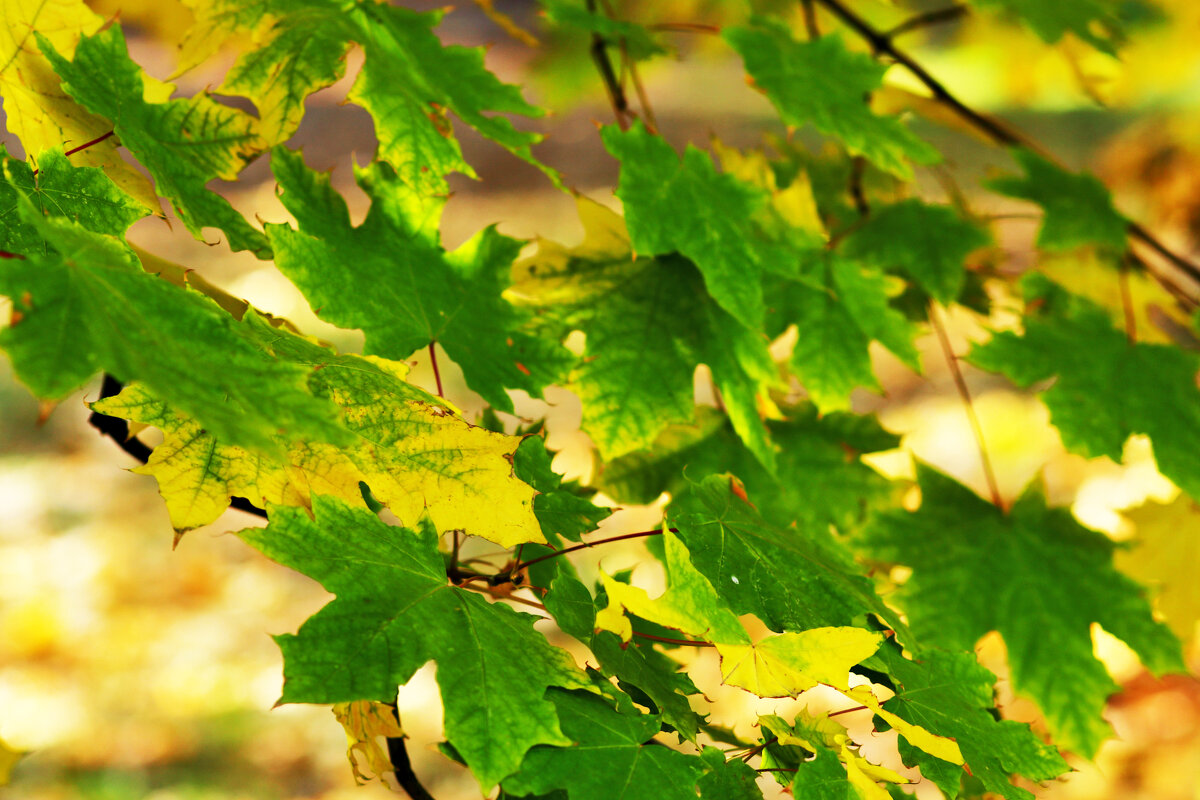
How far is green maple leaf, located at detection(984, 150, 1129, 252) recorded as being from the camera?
4.72 feet

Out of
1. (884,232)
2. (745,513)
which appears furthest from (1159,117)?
(745,513)

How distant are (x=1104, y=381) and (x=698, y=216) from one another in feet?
2.25

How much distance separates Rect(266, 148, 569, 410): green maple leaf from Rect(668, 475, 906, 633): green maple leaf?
0.25 metres

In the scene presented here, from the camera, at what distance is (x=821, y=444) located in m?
1.25

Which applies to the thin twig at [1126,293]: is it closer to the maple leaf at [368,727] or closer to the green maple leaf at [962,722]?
the green maple leaf at [962,722]

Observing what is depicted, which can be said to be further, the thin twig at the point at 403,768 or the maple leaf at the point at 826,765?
the thin twig at the point at 403,768

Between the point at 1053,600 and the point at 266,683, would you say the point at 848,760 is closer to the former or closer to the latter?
the point at 1053,600

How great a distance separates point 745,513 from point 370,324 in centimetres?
41

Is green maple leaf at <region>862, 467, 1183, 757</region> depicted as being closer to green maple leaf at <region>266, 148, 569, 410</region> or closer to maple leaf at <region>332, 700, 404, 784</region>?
green maple leaf at <region>266, 148, 569, 410</region>

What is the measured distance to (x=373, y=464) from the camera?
75cm

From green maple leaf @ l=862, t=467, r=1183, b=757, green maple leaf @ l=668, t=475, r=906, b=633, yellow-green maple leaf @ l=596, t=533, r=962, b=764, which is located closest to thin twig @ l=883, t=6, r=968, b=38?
green maple leaf @ l=862, t=467, r=1183, b=757

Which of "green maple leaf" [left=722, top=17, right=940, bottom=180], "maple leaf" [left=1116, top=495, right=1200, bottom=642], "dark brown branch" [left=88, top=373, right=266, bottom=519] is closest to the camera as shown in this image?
"dark brown branch" [left=88, top=373, right=266, bottom=519]

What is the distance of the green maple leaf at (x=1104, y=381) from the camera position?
3.99 ft

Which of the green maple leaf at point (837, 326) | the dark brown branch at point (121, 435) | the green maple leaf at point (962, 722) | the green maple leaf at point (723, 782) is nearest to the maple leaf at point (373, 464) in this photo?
the dark brown branch at point (121, 435)
